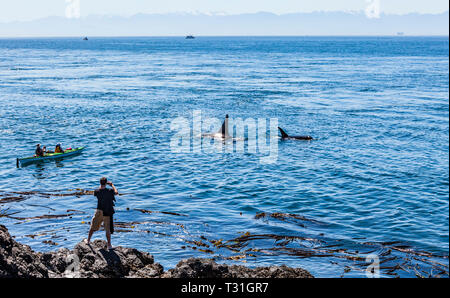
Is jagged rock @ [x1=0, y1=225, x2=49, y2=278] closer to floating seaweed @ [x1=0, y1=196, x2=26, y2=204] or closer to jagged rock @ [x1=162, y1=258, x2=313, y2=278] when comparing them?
jagged rock @ [x1=162, y1=258, x2=313, y2=278]

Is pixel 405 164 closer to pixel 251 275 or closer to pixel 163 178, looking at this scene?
pixel 163 178

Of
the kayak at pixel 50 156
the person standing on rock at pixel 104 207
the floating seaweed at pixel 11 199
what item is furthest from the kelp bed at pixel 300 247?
the kayak at pixel 50 156

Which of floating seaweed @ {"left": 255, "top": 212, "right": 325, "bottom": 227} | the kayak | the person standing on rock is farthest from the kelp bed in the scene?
the kayak

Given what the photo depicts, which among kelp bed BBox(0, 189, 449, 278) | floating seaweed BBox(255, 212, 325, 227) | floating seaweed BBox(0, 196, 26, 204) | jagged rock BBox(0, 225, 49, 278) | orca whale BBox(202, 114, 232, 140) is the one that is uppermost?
orca whale BBox(202, 114, 232, 140)

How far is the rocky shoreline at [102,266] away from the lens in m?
15.0

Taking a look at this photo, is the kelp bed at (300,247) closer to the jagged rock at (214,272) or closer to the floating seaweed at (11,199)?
the floating seaweed at (11,199)

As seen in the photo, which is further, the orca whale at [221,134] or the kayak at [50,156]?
the orca whale at [221,134]

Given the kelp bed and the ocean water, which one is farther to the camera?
the ocean water

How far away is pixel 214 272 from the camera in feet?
51.5

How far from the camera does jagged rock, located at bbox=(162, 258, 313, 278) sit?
15.5m

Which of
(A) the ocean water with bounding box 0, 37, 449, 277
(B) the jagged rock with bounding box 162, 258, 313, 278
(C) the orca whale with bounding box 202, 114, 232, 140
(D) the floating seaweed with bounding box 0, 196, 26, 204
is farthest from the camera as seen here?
(C) the orca whale with bounding box 202, 114, 232, 140

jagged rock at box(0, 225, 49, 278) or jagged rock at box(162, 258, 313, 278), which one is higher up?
jagged rock at box(0, 225, 49, 278)

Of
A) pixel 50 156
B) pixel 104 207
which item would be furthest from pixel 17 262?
pixel 50 156

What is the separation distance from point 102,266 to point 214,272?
3764 millimetres
